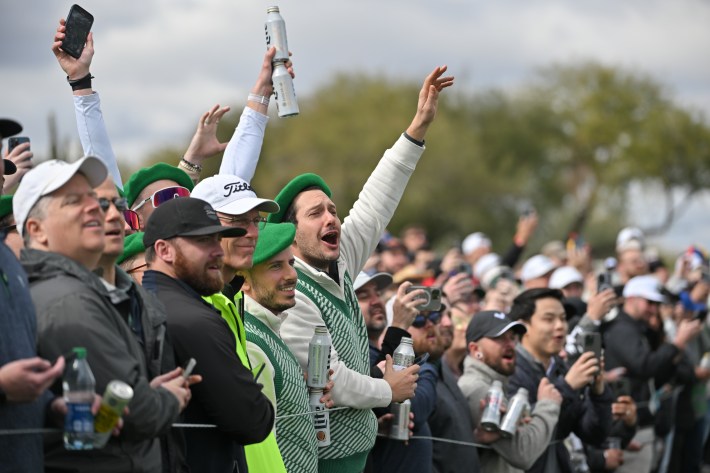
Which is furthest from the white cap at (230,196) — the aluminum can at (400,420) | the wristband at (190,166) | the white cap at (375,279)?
the white cap at (375,279)

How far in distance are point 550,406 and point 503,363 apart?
425mm

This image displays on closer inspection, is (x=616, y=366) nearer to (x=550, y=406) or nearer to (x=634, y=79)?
(x=550, y=406)

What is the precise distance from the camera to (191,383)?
15.5 feet

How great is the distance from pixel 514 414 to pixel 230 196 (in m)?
2.79

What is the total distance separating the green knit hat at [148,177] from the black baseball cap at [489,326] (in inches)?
99.6

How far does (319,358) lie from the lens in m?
5.99

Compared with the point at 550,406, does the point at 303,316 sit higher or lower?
higher

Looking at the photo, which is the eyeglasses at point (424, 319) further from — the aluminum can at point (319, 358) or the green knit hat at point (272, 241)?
the green knit hat at point (272, 241)

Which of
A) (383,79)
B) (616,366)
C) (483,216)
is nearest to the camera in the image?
(616,366)

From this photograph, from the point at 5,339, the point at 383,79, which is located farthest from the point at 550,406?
the point at 383,79

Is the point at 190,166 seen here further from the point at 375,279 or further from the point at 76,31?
the point at 375,279

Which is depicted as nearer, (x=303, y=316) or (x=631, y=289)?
(x=303, y=316)

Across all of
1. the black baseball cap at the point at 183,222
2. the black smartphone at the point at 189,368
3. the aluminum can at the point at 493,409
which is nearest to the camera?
the black smartphone at the point at 189,368

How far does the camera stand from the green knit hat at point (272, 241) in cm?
596
